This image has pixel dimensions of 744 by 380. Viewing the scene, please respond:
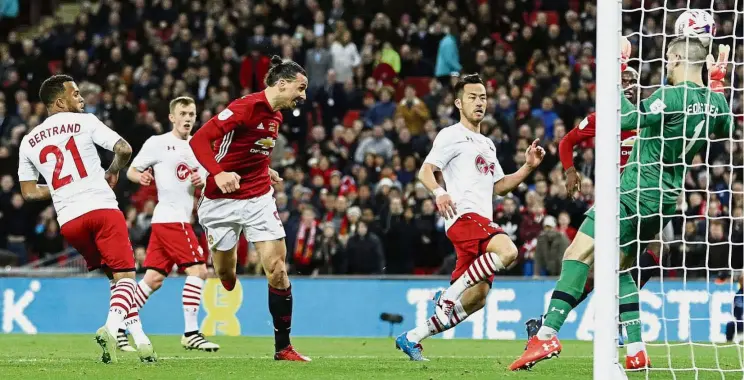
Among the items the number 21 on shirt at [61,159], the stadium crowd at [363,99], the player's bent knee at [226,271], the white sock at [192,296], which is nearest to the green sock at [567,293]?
the player's bent knee at [226,271]

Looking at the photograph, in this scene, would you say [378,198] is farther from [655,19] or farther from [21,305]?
[655,19]

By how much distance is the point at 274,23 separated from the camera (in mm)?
25188

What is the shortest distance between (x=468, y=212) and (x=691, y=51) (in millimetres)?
2480

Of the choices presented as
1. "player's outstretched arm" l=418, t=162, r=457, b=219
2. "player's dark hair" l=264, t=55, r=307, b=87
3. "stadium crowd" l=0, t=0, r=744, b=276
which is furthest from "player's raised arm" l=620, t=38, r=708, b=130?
"stadium crowd" l=0, t=0, r=744, b=276

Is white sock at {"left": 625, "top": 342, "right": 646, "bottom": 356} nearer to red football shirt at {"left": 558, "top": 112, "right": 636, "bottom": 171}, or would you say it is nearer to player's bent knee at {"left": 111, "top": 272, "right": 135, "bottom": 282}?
red football shirt at {"left": 558, "top": 112, "right": 636, "bottom": 171}

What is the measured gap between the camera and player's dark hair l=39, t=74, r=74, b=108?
980 centimetres

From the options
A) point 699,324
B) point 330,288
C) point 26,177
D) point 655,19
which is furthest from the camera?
point 655,19

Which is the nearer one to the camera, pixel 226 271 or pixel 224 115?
pixel 224 115

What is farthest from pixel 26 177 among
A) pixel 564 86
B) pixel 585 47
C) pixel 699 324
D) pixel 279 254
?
pixel 585 47

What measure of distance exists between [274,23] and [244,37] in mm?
683

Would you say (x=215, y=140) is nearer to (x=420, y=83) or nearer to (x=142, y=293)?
(x=142, y=293)

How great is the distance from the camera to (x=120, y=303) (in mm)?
9508

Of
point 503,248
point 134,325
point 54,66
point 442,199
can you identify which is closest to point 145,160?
point 134,325

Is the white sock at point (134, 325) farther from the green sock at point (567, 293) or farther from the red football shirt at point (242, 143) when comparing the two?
the green sock at point (567, 293)
